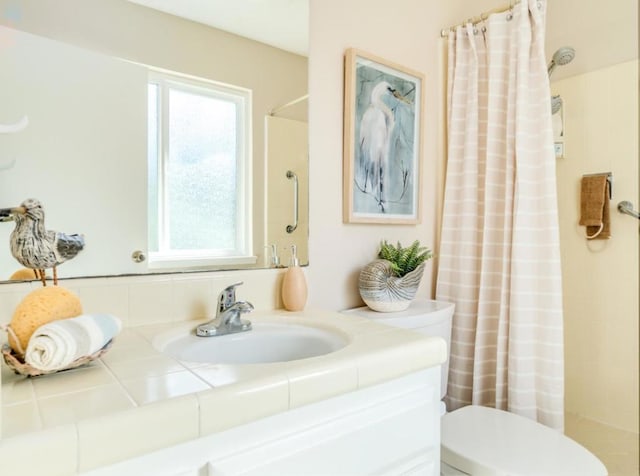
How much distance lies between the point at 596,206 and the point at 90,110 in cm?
198

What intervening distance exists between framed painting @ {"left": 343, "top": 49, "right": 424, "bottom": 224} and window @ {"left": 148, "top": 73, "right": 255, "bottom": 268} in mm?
427

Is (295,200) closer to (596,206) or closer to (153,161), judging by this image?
(153,161)

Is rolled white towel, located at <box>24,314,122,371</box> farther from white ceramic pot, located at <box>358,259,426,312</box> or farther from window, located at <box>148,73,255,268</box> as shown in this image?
white ceramic pot, located at <box>358,259,426,312</box>

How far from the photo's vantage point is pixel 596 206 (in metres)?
1.89

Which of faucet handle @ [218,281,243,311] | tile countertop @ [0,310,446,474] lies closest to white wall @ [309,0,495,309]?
faucet handle @ [218,281,243,311]

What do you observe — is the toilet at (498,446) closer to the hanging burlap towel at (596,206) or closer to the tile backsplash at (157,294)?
the tile backsplash at (157,294)

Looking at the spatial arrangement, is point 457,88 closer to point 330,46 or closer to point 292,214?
point 330,46

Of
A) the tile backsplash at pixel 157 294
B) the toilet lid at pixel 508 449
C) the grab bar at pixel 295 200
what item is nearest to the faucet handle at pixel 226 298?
the tile backsplash at pixel 157 294

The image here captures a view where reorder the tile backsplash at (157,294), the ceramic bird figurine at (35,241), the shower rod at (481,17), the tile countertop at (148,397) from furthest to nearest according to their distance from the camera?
1. the shower rod at (481,17)
2. the tile backsplash at (157,294)
3. the ceramic bird figurine at (35,241)
4. the tile countertop at (148,397)

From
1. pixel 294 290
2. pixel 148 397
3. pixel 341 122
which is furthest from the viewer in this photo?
pixel 341 122

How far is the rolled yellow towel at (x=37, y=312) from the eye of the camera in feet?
2.24

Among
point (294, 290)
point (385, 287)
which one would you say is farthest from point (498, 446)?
point (294, 290)

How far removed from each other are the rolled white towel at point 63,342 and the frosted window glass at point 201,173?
465 mm

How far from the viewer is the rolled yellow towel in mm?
683
